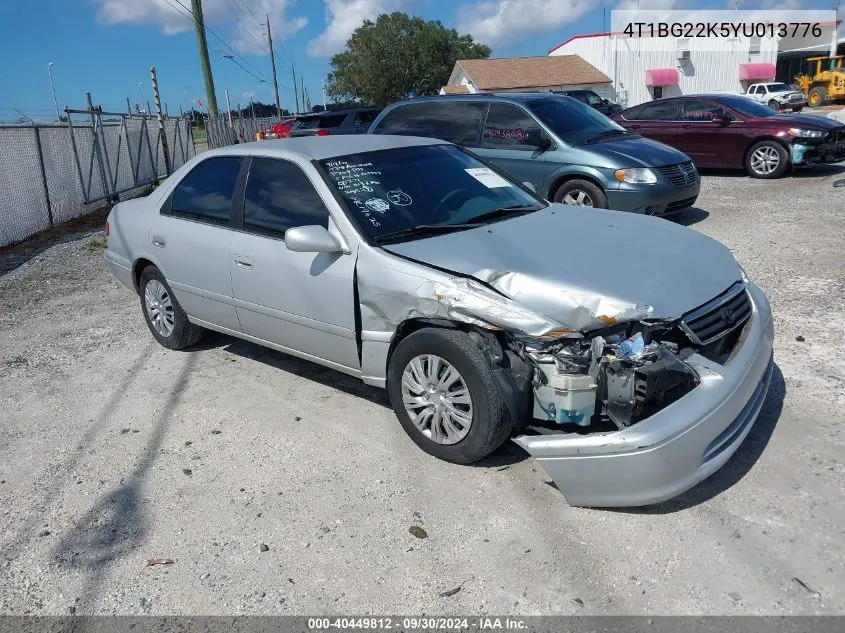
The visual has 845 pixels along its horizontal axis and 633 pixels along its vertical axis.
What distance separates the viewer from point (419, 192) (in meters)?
4.43

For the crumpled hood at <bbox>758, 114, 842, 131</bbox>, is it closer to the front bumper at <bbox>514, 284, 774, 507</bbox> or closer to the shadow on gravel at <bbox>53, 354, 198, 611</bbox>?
the front bumper at <bbox>514, 284, 774, 507</bbox>

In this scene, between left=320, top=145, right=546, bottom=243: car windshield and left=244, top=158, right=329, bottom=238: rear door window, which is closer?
left=320, top=145, right=546, bottom=243: car windshield

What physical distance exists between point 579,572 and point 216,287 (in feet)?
10.4

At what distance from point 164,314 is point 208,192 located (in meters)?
1.19

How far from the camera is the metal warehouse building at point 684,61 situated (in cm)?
5331

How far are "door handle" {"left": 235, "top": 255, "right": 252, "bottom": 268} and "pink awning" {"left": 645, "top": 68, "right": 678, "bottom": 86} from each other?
56.0m

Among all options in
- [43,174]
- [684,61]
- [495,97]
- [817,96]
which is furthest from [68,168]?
[684,61]

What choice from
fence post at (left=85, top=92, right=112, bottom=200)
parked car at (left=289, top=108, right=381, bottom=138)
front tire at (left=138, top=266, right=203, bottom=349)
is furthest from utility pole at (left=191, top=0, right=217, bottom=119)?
front tire at (left=138, top=266, right=203, bottom=349)

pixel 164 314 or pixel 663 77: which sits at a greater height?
pixel 663 77

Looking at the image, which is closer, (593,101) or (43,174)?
(43,174)

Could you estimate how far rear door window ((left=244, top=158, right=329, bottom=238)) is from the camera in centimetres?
431

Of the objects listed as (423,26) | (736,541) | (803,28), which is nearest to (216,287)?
(736,541)

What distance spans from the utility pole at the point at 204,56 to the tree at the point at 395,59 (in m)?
42.3

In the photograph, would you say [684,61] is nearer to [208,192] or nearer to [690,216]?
[690,216]
